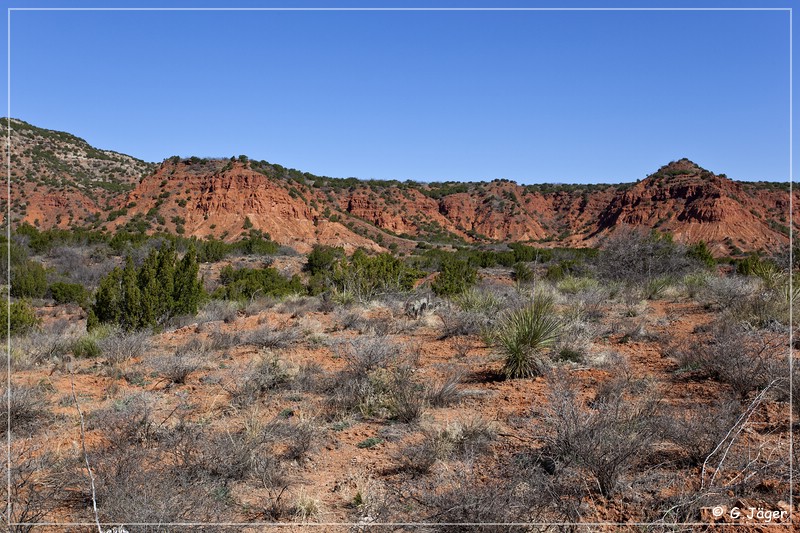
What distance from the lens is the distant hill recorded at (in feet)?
163

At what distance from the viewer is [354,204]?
64.8 metres

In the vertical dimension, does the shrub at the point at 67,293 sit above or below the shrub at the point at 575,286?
below

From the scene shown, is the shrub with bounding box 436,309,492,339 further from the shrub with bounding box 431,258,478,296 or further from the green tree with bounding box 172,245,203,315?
the green tree with bounding box 172,245,203,315

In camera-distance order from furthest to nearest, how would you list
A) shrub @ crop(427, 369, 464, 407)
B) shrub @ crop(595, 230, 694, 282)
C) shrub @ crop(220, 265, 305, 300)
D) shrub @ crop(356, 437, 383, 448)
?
shrub @ crop(220, 265, 305, 300) → shrub @ crop(595, 230, 694, 282) → shrub @ crop(427, 369, 464, 407) → shrub @ crop(356, 437, 383, 448)

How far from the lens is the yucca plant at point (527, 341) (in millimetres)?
7047

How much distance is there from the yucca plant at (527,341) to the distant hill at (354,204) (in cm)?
3781

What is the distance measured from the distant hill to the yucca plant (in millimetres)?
37812

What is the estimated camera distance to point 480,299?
12.0 metres

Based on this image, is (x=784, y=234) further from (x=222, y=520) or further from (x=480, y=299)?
(x=222, y=520)

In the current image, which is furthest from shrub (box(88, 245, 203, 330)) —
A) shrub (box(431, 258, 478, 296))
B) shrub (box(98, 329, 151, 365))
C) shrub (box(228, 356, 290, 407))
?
shrub (box(431, 258, 478, 296))

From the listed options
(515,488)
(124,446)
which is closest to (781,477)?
(515,488)

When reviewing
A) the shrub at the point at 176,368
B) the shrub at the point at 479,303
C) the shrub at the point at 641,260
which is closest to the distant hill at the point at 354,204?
the shrub at the point at 641,260

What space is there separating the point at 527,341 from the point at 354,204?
5877cm

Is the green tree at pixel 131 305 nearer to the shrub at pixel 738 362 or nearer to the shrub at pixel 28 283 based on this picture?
the shrub at pixel 28 283
